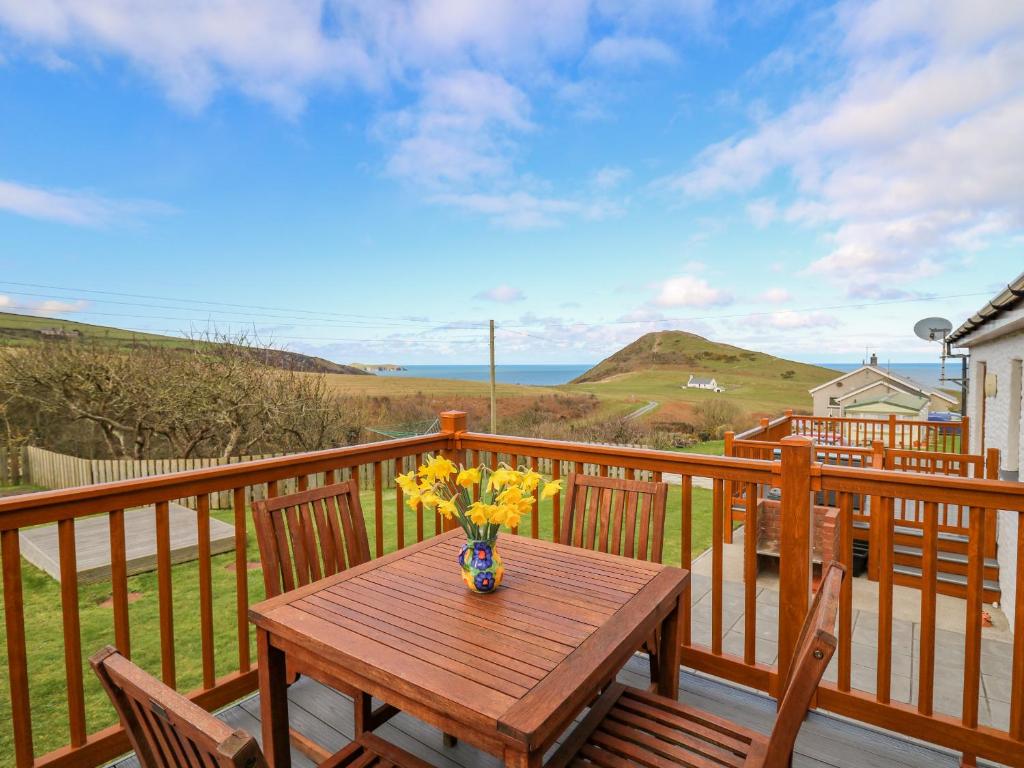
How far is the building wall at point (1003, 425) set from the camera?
474 cm

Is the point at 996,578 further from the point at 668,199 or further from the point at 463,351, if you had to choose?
the point at 463,351

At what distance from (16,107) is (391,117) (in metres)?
6.23

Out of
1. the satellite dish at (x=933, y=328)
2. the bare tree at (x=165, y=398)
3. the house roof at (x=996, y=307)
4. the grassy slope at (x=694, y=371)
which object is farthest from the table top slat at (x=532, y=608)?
the grassy slope at (x=694, y=371)

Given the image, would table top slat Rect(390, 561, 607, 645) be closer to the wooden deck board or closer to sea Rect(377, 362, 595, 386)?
the wooden deck board

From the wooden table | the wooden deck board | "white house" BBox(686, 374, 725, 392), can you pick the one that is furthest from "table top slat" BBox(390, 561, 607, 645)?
"white house" BBox(686, 374, 725, 392)

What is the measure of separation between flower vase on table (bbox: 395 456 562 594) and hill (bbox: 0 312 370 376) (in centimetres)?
899

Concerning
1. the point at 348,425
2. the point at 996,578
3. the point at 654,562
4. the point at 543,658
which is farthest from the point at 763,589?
the point at 348,425

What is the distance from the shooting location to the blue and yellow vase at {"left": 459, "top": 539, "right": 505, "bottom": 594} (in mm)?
1687

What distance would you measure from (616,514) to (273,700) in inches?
58.6

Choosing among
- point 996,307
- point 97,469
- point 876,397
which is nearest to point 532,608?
point 996,307

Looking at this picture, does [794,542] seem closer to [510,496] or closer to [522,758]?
[510,496]

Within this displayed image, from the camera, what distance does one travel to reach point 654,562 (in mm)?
2092

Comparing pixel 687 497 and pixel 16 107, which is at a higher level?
pixel 16 107

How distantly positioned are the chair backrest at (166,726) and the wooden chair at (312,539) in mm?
972
